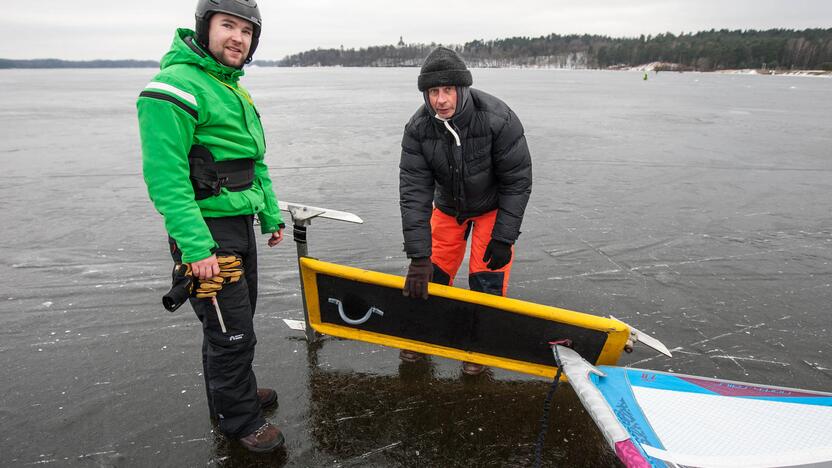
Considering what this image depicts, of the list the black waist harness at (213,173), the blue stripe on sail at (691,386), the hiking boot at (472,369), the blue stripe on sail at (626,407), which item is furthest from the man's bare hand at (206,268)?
the blue stripe on sail at (691,386)

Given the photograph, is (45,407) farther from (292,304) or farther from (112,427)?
(292,304)

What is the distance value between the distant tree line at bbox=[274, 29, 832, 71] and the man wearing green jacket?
9244 cm

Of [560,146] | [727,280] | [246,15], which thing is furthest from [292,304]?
[560,146]

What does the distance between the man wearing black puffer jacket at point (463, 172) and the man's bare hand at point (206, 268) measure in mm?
1051

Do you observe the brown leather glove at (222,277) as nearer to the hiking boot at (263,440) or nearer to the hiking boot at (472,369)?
the hiking boot at (263,440)

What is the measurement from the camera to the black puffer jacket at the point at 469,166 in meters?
2.71

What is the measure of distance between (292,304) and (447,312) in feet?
5.09

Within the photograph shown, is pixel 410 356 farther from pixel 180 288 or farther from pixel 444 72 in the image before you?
pixel 444 72

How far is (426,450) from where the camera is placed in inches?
95.8

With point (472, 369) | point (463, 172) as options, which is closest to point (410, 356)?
point (472, 369)

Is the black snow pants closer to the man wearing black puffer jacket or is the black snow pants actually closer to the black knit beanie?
the man wearing black puffer jacket

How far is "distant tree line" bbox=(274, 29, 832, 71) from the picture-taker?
97.1 m

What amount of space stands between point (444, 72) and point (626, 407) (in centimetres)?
178

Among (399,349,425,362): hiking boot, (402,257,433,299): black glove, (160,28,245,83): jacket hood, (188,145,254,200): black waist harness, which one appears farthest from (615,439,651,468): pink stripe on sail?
(160,28,245,83): jacket hood
